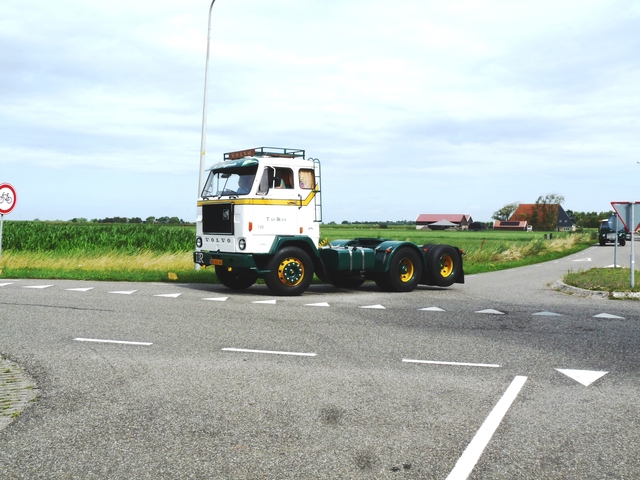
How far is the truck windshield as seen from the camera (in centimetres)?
1404

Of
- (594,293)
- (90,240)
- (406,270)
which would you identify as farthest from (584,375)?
(90,240)

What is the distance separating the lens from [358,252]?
49.2 feet

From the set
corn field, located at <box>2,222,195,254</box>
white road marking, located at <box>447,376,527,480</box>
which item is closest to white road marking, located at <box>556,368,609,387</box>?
white road marking, located at <box>447,376,527,480</box>

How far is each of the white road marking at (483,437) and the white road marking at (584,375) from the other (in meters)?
0.64

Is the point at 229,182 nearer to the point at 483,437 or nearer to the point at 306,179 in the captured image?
the point at 306,179

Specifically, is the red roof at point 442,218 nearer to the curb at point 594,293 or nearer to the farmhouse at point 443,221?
the farmhouse at point 443,221

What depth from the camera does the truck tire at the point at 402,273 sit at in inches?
598

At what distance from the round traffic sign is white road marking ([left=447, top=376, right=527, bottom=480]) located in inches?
744

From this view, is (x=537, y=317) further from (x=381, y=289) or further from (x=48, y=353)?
(x=48, y=353)

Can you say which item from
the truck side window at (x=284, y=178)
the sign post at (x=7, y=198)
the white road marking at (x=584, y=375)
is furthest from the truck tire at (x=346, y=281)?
the sign post at (x=7, y=198)

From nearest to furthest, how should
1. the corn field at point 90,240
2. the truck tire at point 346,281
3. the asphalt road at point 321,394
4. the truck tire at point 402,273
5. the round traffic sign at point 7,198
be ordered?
the asphalt road at point 321,394 < the truck tire at point 402,273 < the truck tire at point 346,281 < the round traffic sign at point 7,198 < the corn field at point 90,240

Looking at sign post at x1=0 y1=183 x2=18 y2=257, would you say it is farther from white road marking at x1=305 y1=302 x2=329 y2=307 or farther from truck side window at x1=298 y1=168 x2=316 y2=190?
white road marking at x1=305 y1=302 x2=329 y2=307

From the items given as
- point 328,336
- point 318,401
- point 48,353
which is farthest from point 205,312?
point 318,401

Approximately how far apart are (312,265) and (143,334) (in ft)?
19.4
